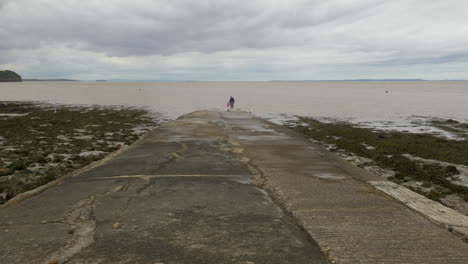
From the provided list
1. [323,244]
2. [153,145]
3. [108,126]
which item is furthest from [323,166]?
[108,126]

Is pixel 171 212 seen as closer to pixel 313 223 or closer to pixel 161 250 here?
pixel 161 250

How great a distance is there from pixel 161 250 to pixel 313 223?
2.54 meters

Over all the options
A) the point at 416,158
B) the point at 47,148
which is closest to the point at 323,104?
the point at 416,158

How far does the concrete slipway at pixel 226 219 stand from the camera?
4547 mm

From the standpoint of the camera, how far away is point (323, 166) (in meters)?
10.3

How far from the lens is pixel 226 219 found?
581 centimetres

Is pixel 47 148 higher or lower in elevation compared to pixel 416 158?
lower

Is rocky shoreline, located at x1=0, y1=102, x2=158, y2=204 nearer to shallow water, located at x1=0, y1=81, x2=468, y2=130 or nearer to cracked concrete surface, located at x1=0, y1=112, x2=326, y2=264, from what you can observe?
cracked concrete surface, located at x1=0, y1=112, x2=326, y2=264

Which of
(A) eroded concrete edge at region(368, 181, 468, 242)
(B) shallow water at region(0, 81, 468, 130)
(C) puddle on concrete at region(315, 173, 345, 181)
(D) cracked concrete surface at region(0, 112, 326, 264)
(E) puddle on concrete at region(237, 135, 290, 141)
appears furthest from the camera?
(B) shallow water at region(0, 81, 468, 130)

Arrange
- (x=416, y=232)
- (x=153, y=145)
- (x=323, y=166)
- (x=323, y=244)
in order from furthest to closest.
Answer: (x=153, y=145)
(x=323, y=166)
(x=416, y=232)
(x=323, y=244)

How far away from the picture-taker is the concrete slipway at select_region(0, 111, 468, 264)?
4.55m

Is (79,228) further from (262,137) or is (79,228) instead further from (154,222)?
(262,137)

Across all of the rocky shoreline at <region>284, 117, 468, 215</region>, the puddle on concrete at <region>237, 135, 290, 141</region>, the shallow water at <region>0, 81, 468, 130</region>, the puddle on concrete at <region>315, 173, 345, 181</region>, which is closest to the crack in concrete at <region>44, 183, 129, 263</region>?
the puddle on concrete at <region>315, 173, 345, 181</region>

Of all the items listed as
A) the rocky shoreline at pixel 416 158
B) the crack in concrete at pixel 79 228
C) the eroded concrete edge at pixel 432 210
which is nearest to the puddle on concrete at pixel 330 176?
the eroded concrete edge at pixel 432 210
